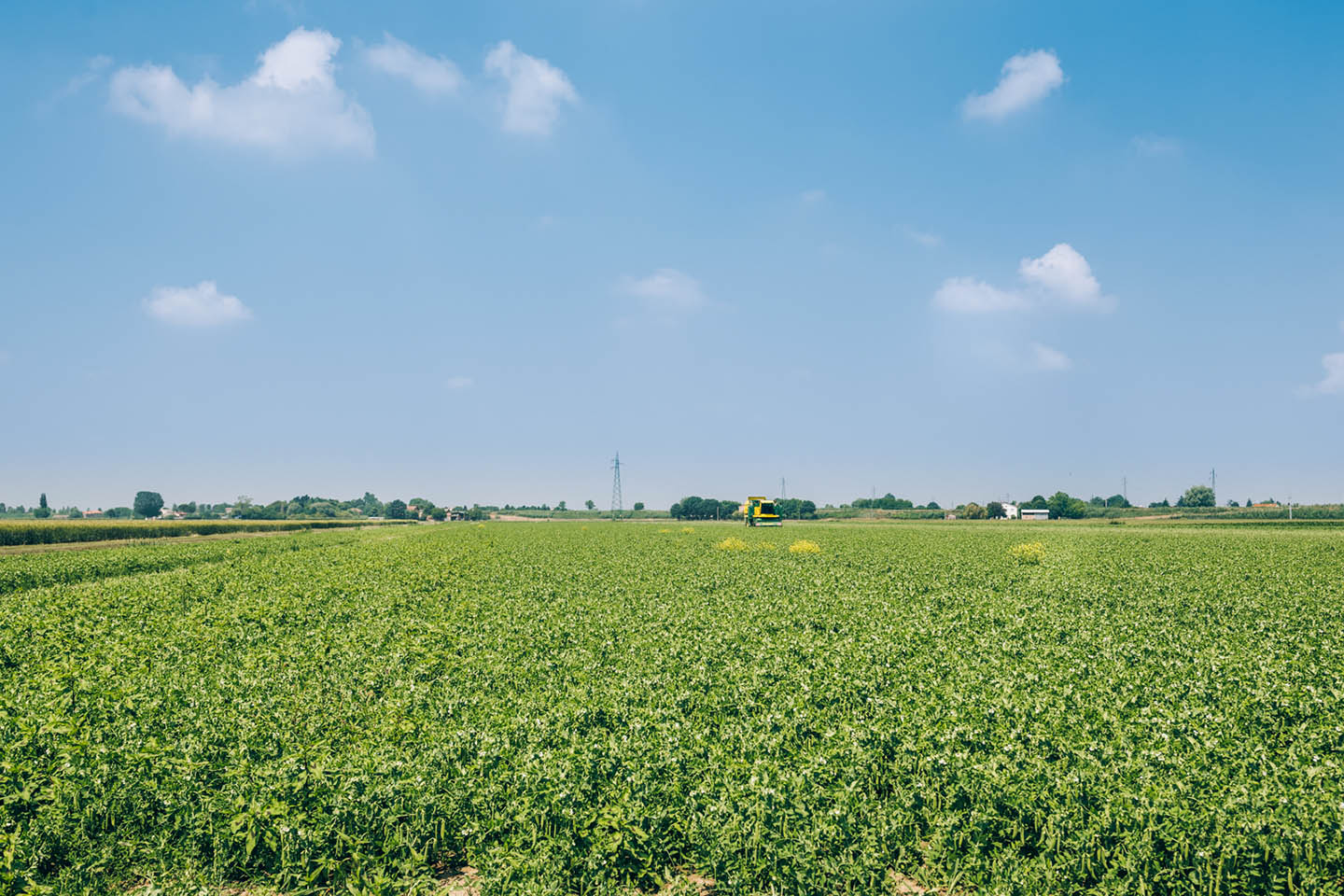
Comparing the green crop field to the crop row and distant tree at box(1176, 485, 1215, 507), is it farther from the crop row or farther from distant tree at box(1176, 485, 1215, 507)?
distant tree at box(1176, 485, 1215, 507)

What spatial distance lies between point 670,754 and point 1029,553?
35.1 m

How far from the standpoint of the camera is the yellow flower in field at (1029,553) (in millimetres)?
34031

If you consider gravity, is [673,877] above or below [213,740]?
below

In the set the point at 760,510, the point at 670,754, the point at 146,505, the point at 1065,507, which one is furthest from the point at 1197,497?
the point at 146,505

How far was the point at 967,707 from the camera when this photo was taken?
9102 millimetres

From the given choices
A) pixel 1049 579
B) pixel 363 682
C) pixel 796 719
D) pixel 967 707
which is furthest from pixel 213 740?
pixel 1049 579

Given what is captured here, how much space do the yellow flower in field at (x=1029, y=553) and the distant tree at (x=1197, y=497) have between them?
636ft

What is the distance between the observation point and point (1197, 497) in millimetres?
190000

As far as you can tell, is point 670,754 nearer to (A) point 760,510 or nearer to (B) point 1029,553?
(B) point 1029,553

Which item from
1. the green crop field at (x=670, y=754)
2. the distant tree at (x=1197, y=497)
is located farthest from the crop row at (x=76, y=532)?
the distant tree at (x=1197, y=497)

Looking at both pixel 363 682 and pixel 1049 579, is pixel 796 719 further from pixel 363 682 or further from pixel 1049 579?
pixel 1049 579

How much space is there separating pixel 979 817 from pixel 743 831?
7.25 ft

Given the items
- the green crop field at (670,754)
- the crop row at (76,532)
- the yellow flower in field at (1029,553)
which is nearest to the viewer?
the green crop field at (670,754)

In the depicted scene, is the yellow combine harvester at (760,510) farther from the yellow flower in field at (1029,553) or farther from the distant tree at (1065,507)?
the distant tree at (1065,507)
